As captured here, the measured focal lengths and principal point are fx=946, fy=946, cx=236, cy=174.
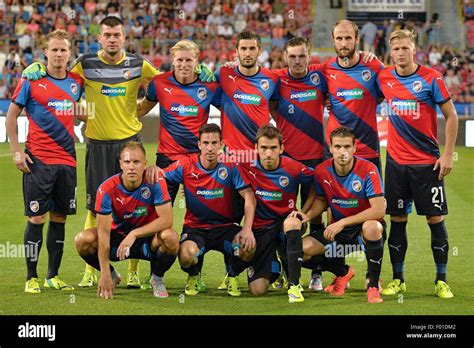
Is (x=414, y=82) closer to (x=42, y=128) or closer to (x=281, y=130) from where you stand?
(x=281, y=130)

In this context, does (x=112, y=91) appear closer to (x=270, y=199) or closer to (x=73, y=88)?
(x=73, y=88)

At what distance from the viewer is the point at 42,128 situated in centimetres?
787

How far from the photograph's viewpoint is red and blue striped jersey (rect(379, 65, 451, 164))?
7.72m

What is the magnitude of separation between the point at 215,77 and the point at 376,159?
1578mm

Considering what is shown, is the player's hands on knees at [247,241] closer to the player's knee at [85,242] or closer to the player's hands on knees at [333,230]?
the player's hands on knees at [333,230]

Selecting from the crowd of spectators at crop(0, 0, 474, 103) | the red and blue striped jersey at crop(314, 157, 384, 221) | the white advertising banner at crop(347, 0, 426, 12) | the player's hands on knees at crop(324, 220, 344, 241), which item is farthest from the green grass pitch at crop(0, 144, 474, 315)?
the white advertising banner at crop(347, 0, 426, 12)

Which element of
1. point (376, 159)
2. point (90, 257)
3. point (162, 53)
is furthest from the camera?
point (162, 53)

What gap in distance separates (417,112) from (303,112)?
3.36 ft

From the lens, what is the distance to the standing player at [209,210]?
7.70m

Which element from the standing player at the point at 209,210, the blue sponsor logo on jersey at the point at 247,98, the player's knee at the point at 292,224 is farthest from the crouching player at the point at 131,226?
the blue sponsor logo on jersey at the point at 247,98

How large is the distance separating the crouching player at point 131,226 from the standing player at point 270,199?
2.37 ft

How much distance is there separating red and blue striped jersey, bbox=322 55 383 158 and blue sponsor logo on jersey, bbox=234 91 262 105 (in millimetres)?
641

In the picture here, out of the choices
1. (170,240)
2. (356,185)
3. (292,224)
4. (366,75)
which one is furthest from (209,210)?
(366,75)

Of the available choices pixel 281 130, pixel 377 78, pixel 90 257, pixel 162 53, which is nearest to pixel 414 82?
pixel 377 78
